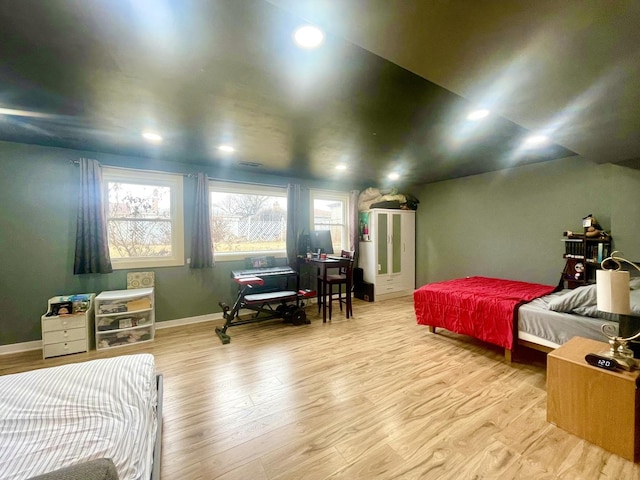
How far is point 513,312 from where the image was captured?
2.62 metres

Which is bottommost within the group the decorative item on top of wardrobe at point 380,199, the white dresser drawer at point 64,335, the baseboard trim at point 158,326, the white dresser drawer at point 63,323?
the baseboard trim at point 158,326

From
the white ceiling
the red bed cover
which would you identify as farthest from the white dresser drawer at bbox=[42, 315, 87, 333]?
the red bed cover

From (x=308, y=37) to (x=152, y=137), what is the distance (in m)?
2.33

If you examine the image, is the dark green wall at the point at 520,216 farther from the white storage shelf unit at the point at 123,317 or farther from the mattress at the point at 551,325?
the white storage shelf unit at the point at 123,317

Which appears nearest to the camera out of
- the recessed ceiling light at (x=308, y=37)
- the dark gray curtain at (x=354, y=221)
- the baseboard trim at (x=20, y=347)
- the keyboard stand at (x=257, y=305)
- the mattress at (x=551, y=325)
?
the recessed ceiling light at (x=308, y=37)

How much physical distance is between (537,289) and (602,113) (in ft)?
7.48

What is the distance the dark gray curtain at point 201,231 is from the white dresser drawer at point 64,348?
1.48m

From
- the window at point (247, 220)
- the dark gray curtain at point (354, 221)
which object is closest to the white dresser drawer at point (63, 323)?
the window at point (247, 220)

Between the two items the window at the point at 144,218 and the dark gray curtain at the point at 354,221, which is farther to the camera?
the dark gray curtain at the point at 354,221

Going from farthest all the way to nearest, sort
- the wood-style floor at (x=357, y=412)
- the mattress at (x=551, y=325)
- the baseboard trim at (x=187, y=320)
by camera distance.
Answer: the baseboard trim at (x=187, y=320)
the mattress at (x=551, y=325)
the wood-style floor at (x=357, y=412)

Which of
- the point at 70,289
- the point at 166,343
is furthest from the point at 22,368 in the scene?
the point at 166,343

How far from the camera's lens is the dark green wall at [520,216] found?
10.0 feet

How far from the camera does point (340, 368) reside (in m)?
2.58

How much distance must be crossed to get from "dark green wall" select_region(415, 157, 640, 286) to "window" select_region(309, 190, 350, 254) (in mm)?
1703
